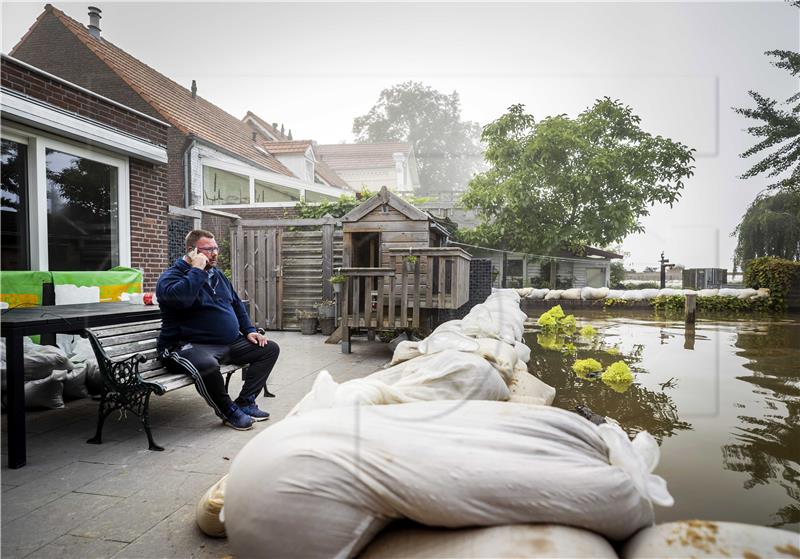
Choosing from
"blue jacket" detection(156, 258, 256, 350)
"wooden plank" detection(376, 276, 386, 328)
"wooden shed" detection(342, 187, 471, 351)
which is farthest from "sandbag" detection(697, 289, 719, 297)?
"blue jacket" detection(156, 258, 256, 350)

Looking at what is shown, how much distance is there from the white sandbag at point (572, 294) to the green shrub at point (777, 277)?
560 cm

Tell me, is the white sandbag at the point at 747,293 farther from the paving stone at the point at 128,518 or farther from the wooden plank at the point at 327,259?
the paving stone at the point at 128,518

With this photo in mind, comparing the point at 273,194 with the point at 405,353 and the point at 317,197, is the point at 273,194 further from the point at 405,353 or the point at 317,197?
the point at 405,353

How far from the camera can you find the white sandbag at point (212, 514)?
139cm

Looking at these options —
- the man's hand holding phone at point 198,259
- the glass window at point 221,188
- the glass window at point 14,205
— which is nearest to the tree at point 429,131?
the man's hand holding phone at point 198,259

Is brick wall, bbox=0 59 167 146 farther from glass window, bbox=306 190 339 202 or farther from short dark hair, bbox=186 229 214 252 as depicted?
glass window, bbox=306 190 339 202

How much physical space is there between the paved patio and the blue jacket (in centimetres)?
53

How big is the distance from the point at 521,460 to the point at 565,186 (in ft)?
11.8

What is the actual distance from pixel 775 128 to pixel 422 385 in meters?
2.53

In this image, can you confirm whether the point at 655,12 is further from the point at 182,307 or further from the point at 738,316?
the point at 738,316

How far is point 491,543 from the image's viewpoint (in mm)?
839

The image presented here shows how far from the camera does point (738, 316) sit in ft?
33.0

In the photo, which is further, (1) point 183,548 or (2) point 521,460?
(1) point 183,548

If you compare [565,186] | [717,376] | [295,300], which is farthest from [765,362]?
[295,300]
